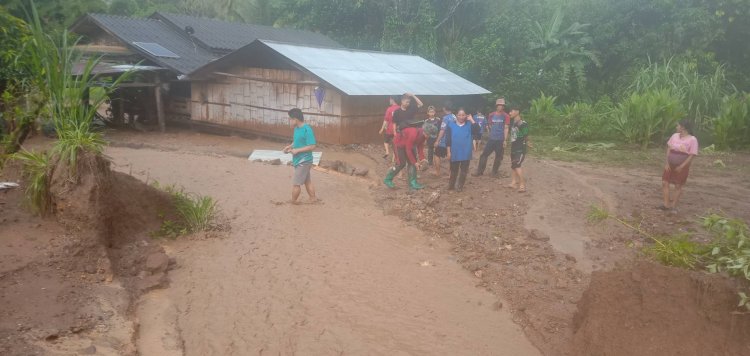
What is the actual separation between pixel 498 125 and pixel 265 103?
7161 millimetres

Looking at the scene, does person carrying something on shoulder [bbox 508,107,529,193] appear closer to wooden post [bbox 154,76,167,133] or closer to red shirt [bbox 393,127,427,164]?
red shirt [bbox 393,127,427,164]

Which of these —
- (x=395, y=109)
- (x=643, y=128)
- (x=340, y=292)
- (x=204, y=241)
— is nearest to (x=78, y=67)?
(x=395, y=109)

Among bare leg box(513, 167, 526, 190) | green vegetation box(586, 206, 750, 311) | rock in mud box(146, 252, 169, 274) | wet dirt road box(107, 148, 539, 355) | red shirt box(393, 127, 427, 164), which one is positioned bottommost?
wet dirt road box(107, 148, 539, 355)

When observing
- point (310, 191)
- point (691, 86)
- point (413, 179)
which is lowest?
point (310, 191)

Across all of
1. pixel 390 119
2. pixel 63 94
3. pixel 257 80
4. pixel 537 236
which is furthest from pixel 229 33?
pixel 537 236

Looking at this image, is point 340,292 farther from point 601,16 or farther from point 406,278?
point 601,16

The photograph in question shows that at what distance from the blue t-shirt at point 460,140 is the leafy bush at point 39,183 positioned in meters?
6.03

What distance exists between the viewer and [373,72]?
51.2ft

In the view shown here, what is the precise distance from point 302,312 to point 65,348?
2.05m

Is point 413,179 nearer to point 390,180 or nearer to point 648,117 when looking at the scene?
point 390,180

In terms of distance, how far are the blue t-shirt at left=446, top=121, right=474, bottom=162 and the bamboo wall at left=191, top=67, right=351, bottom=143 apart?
16.0 ft

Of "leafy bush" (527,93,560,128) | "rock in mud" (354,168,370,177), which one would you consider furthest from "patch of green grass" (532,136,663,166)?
"rock in mud" (354,168,370,177)

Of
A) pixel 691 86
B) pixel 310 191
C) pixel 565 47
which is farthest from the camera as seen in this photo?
pixel 565 47

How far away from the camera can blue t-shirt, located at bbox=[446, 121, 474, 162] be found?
9531 mm
